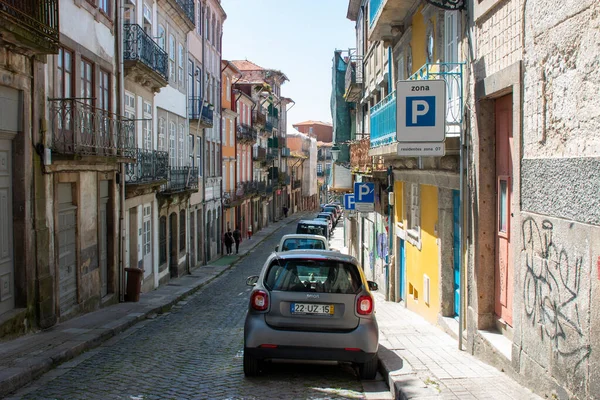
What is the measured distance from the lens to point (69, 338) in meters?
11.0

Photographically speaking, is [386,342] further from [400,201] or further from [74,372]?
[400,201]

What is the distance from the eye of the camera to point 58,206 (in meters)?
12.9

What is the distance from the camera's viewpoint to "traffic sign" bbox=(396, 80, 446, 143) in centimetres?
912

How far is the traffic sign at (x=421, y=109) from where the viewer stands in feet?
29.9

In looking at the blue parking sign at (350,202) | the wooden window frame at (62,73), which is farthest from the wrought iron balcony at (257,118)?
the wooden window frame at (62,73)

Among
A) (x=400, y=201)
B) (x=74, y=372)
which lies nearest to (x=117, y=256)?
(x=400, y=201)

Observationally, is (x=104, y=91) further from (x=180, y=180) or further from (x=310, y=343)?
(x=310, y=343)

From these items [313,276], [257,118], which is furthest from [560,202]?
[257,118]

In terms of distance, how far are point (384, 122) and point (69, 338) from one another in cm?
670

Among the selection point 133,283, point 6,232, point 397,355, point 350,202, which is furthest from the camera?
point 350,202

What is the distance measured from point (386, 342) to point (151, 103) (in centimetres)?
1398

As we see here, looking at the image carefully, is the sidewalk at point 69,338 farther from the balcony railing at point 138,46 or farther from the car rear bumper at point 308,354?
the balcony railing at point 138,46

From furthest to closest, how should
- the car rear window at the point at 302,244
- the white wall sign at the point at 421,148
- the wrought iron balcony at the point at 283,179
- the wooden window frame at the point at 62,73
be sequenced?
the wrought iron balcony at the point at 283,179 < the car rear window at the point at 302,244 < the wooden window frame at the point at 62,73 < the white wall sign at the point at 421,148

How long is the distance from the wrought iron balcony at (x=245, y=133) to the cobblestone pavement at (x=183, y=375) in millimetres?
31102
